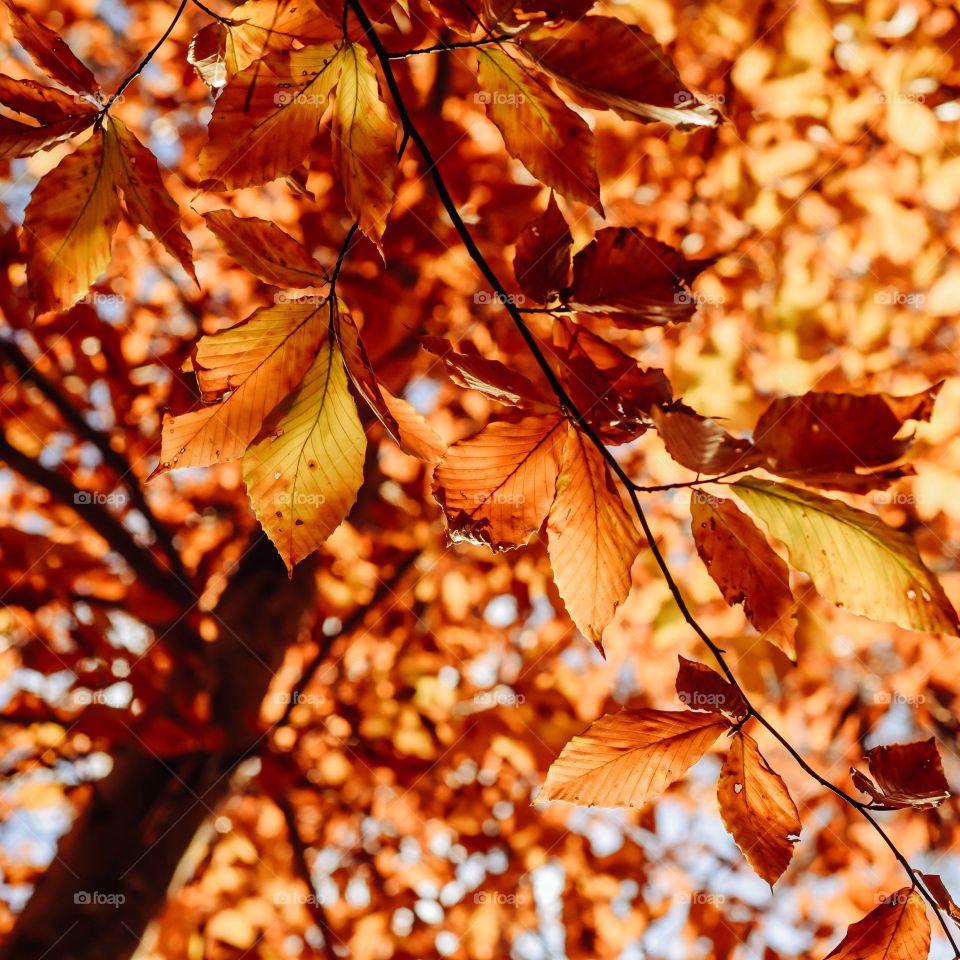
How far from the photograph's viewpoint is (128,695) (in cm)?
238

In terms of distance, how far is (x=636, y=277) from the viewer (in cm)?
55

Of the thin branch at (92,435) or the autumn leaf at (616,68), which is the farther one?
the thin branch at (92,435)

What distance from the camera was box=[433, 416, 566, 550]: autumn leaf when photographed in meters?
0.59

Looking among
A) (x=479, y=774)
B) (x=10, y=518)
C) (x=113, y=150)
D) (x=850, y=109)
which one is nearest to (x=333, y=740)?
(x=479, y=774)

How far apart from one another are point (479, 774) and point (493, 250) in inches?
99.1

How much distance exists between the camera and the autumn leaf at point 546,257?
1.87 ft

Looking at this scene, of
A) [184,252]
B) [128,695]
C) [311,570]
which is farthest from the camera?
[128,695]

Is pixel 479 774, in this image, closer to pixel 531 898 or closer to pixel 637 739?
pixel 531 898


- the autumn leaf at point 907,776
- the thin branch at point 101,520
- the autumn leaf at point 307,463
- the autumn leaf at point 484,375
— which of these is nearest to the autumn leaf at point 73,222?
the autumn leaf at point 307,463

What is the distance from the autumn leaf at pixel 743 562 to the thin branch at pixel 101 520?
2.12m

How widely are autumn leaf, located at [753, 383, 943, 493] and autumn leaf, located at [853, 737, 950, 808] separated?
27cm

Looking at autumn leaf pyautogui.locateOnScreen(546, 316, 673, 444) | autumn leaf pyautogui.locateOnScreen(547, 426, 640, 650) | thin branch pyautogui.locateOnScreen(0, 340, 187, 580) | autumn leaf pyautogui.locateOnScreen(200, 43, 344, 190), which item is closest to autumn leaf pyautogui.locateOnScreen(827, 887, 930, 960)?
autumn leaf pyautogui.locateOnScreen(547, 426, 640, 650)

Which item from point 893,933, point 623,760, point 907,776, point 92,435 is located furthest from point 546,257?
point 92,435

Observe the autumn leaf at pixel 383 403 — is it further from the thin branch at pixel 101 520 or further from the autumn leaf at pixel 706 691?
the thin branch at pixel 101 520
